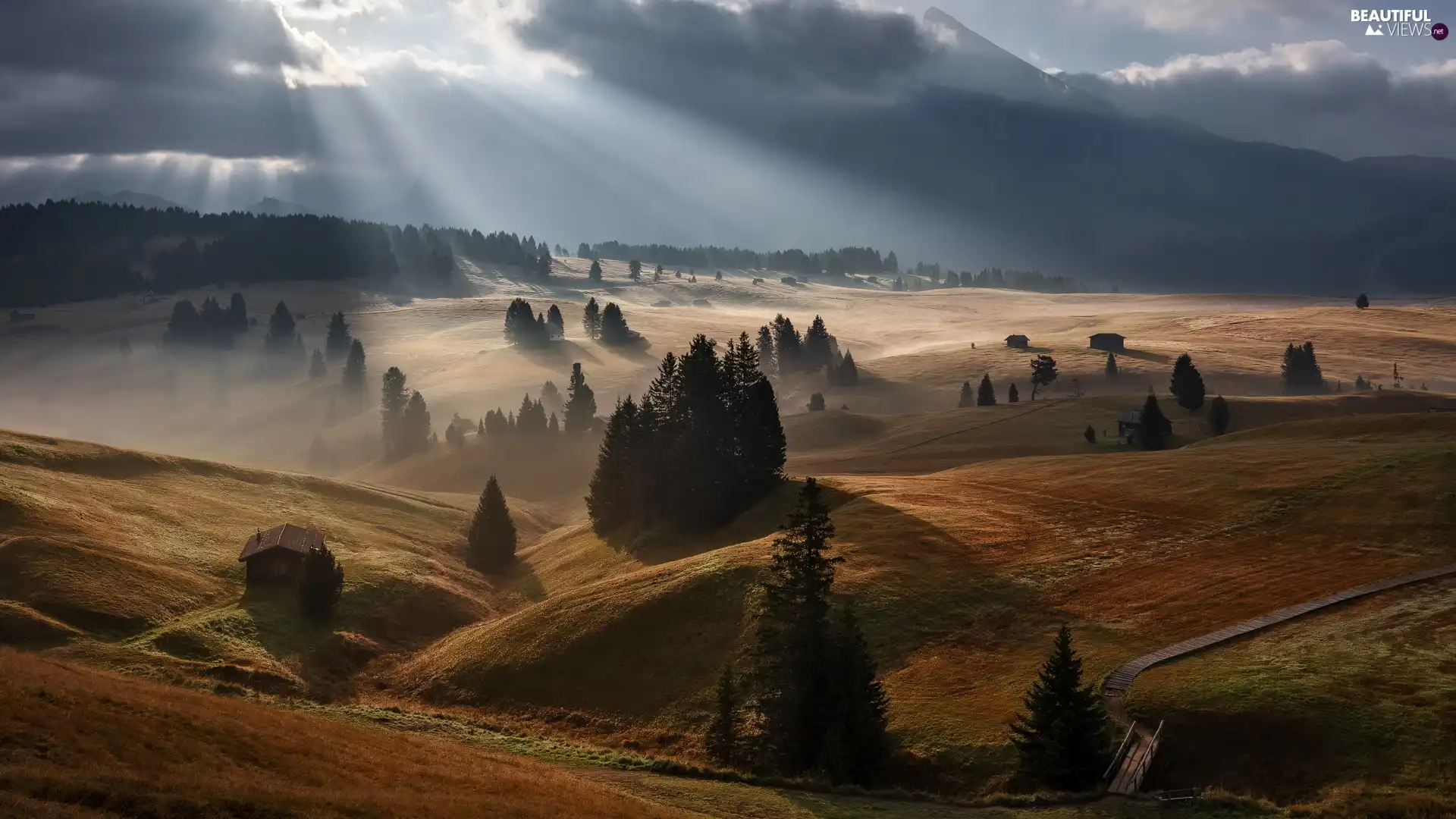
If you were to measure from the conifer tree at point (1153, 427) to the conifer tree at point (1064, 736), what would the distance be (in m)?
93.3

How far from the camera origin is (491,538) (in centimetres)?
9556

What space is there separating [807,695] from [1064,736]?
12321mm

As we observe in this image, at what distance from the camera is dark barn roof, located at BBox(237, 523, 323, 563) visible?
7250 centimetres

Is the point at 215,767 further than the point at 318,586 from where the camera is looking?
No

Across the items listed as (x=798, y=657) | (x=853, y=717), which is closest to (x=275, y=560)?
(x=798, y=657)

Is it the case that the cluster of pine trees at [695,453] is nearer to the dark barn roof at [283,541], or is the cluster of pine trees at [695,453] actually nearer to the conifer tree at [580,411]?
the dark barn roof at [283,541]

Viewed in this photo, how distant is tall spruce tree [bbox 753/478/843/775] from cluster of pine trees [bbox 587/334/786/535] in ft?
136

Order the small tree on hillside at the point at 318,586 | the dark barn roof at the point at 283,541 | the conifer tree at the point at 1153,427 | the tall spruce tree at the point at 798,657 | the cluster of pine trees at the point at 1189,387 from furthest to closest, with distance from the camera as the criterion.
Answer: the cluster of pine trees at the point at 1189,387 < the conifer tree at the point at 1153,427 < the dark barn roof at the point at 283,541 < the small tree on hillside at the point at 318,586 < the tall spruce tree at the point at 798,657

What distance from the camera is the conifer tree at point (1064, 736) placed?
38.1m

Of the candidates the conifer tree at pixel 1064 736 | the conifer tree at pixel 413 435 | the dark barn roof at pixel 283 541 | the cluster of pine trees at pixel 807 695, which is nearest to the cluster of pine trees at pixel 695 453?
the dark barn roof at pixel 283 541

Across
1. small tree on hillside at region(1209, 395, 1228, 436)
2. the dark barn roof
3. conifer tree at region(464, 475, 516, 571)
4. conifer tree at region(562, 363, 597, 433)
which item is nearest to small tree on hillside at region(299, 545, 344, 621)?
the dark barn roof

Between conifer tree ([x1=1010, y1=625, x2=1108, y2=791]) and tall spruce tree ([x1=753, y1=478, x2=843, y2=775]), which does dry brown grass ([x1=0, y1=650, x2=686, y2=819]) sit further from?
conifer tree ([x1=1010, y1=625, x2=1108, y2=791])

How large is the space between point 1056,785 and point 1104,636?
49.2 feet

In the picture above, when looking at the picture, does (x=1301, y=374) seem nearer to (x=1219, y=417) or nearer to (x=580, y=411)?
(x=1219, y=417)
